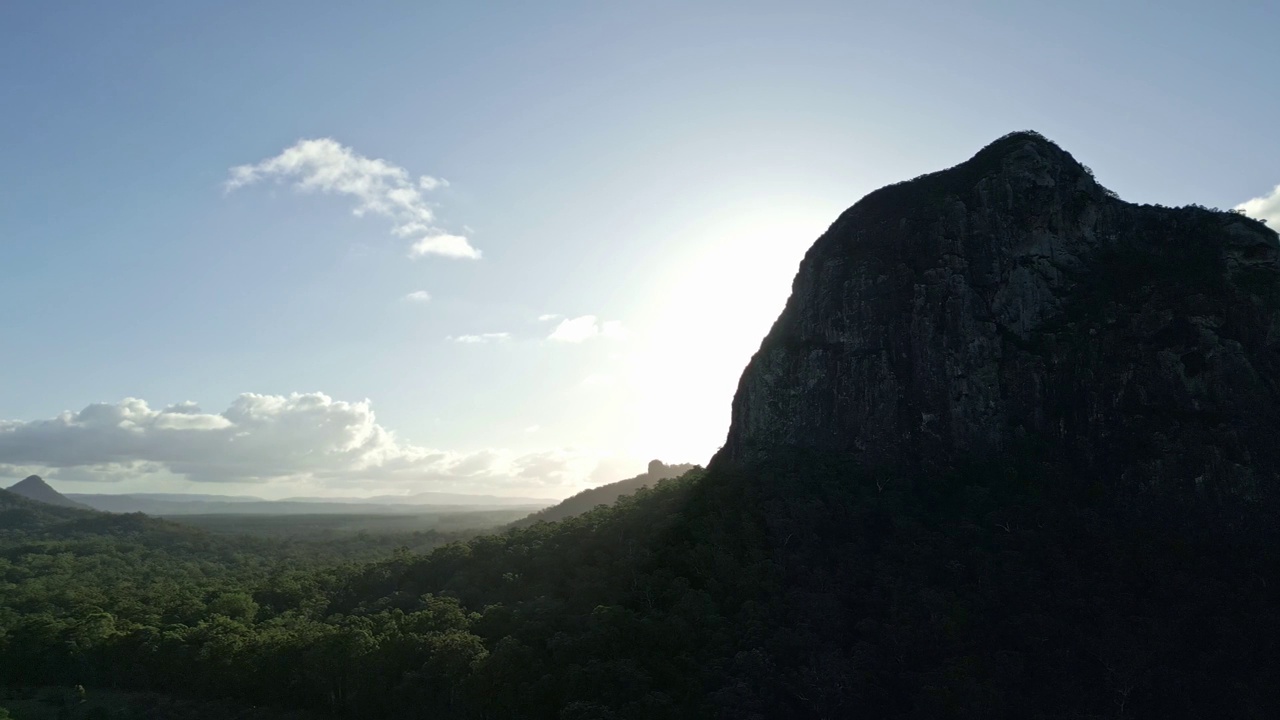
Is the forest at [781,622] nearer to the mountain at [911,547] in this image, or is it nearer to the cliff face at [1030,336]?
the mountain at [911,547]

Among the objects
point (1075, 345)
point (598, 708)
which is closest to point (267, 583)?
point (598, 708)

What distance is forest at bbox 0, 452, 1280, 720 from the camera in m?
50.8

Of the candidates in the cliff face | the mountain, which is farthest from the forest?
the cliff face

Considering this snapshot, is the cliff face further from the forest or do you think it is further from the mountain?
the forest

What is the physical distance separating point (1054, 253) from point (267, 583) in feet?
381

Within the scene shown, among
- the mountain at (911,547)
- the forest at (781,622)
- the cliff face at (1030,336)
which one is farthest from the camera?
the cliff face at (1030,336)

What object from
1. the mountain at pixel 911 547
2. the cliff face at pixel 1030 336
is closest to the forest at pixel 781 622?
the mountain at pixel 911 547

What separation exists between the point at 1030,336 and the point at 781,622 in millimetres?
49706

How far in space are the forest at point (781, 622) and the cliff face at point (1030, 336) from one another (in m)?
5.49

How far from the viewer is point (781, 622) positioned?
60375 mm

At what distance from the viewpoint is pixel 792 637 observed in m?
56.7

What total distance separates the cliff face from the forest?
5.49 meters

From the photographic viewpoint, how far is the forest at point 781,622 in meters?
50.8

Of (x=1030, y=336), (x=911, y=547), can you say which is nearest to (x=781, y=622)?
(x=911, y=547)
